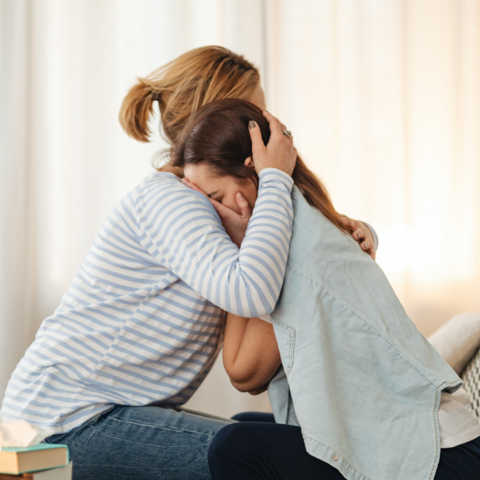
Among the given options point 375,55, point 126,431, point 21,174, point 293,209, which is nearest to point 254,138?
point 293,209

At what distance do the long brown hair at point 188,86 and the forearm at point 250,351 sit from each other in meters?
0.46

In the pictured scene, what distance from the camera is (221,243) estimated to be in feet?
2.73

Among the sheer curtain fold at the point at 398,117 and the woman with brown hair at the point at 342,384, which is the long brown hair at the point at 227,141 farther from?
the sheer curtain fold at the point at 398,117

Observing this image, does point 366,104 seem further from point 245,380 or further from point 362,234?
point 245,380

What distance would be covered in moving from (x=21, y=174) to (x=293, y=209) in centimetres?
144

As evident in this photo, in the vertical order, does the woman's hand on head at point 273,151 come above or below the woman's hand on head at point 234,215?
above

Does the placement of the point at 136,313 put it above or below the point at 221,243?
below

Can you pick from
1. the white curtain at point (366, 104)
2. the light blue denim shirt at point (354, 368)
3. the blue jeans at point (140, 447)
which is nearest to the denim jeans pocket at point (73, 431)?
the blue jeans at point (140, 447)

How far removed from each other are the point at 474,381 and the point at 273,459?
3.32 ft

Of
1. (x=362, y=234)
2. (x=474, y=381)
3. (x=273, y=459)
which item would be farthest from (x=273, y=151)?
(x=474, y=381)

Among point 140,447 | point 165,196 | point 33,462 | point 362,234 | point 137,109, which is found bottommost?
point 140,447

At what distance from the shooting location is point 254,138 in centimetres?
94

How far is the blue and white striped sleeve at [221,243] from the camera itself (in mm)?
785

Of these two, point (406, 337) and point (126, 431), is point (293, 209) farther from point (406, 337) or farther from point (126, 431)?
point (126, 431)
